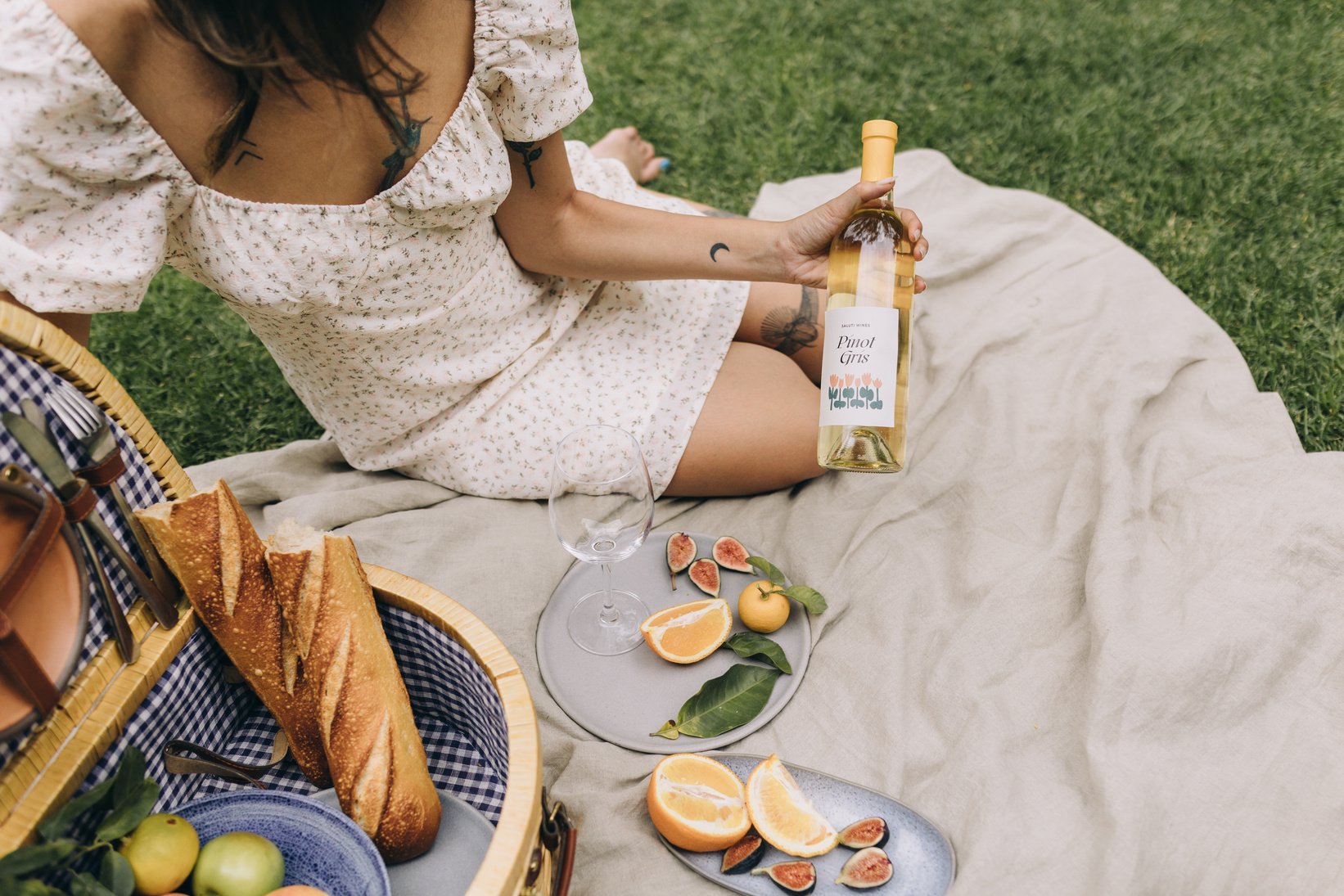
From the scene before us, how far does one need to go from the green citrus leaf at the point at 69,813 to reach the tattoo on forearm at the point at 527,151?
4.56ft

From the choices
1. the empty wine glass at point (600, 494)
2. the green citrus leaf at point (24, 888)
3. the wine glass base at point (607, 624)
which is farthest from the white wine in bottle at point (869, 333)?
the green citrus leaf at point (24, 888)

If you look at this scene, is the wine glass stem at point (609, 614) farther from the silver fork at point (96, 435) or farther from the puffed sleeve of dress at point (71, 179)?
the puffed sleeve of dress at point (71, 179)

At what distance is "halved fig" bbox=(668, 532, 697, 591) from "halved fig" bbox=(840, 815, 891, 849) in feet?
2.19

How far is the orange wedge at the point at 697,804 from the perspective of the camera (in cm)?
166

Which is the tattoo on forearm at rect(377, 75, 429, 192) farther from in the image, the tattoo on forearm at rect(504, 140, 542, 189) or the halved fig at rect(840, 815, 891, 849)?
the halved fig at rect(840, 815, 891, 849)

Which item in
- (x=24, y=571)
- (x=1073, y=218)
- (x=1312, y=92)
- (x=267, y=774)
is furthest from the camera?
(x=1312, y=92)

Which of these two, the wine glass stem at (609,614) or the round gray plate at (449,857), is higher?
the round gray plate at (449,857)

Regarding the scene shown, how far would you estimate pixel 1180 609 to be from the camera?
1.91 metres

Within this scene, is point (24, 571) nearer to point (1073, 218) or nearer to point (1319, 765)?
point (1319, 765)

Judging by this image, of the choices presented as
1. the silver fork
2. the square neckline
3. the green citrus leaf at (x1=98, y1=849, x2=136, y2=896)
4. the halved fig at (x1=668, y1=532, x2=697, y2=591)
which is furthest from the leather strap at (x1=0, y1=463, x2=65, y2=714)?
the halved fig at (x1=668, y1=532, x2=697, y2=591)

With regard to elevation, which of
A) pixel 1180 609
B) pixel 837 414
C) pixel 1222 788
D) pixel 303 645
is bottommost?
pixel 1222 788

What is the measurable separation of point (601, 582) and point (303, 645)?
89cm

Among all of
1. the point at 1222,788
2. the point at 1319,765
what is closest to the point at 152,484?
the point at 1222,788

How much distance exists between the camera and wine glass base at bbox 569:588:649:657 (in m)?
2.01
